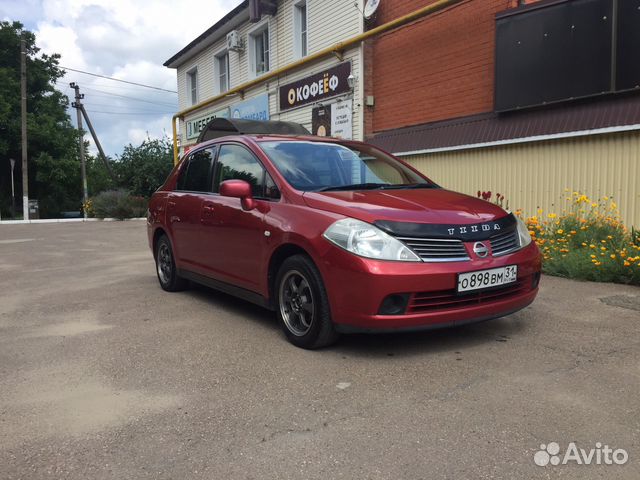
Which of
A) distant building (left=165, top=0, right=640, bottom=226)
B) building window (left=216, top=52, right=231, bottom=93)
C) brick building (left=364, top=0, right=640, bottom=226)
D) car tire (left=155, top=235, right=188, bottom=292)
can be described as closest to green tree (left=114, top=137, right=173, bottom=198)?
building window (left=216, top=52, right=231, bottom=93)

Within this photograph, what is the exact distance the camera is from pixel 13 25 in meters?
36.2

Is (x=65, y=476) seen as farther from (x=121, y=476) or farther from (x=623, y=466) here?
(x=623, y=466)

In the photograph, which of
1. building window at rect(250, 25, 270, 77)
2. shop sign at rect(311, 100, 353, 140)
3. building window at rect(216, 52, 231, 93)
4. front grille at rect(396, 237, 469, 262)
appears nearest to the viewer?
front grille at rect(396, 237, 469, 262)

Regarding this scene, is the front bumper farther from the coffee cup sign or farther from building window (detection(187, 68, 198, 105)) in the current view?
building window (detection(187, 68, 198, 105))

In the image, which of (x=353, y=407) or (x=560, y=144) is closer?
(x=353, y=407)

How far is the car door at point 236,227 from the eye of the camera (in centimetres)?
443

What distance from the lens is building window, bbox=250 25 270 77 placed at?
17.6 m

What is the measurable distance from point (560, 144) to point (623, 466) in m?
6.96

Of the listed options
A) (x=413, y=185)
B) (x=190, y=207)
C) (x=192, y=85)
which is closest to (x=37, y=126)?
(x=192, y=85)

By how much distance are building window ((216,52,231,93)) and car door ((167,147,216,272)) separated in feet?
49.1

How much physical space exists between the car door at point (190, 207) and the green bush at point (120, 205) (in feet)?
55.7

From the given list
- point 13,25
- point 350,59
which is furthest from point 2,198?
point 350,59

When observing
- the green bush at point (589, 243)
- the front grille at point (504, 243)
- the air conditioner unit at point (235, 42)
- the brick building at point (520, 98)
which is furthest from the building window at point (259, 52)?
the front grille at point (504, 243)

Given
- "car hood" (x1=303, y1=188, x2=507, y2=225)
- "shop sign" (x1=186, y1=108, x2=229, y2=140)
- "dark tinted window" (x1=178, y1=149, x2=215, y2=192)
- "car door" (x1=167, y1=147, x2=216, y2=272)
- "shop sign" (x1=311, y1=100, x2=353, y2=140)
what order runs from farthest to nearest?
"shop sign" (x1=186, y1=108, x2=229, y2=140)
"shop sign" (x1=311, y1=100, x2=353, y2=140)
"dark tinted window" (x1=178, y1=149, x2=215, y2=192)
"car door" (x1=167, y1=147, x2=216, y2=272)
"car hood" (x1=303, y1=188, x2=507, y2=225)
